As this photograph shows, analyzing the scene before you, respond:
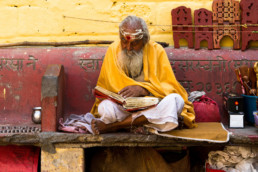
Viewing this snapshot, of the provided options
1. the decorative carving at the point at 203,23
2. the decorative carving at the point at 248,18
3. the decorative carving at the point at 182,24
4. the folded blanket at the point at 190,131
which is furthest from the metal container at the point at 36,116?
the decorative carving at the point at 248,18

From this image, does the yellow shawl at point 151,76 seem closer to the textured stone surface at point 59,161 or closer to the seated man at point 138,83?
the seated man at point 138,83

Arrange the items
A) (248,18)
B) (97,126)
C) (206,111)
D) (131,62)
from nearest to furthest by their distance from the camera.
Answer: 1. (97,126)
2. (131,62)
3. (206,111)
4. (248,18)

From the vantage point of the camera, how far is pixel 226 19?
5512mm

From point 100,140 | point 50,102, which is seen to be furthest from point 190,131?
point 50,102

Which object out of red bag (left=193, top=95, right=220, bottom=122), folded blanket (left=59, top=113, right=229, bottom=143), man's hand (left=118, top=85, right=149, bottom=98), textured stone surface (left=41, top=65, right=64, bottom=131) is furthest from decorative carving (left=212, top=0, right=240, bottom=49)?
textured stone surface (left=41, top=65, right=64, bottom=131)

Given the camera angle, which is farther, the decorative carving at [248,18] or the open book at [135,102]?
the decorative carving at [248,18]

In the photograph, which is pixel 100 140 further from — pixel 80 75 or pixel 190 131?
pixel 80 75

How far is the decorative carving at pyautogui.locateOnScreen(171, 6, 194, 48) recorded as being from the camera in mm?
5484

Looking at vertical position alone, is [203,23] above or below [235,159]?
above

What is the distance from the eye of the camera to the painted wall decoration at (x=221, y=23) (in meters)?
5.46

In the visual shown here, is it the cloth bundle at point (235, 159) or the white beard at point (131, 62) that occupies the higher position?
the white beard at point (131, 62)

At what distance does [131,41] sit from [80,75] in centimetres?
117

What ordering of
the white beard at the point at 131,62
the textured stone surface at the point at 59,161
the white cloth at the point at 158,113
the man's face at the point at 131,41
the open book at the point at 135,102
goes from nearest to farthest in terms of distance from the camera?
the white cloth at the point at 158,113 < the open book at the point at 135,102 < the textured stone surface at the point at 59,161 < the man's face at the point at 131,41 < the white beard at the point at 131,62

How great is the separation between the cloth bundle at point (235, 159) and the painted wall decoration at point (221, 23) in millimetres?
1658
